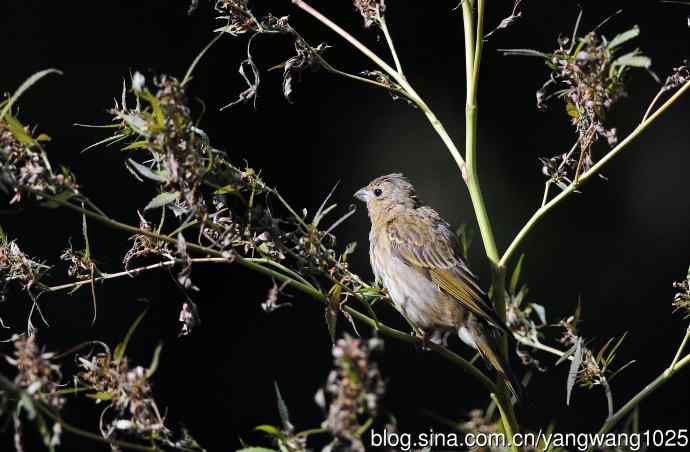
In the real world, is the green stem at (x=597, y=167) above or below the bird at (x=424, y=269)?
above

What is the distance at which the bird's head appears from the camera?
239 cm

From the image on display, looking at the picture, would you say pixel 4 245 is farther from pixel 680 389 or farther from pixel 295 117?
pixel 680 389

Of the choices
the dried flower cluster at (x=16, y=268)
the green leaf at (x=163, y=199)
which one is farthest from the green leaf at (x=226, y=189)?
the dried flower cluster at (x=16, y=268)

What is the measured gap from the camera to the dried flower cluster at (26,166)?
974mm

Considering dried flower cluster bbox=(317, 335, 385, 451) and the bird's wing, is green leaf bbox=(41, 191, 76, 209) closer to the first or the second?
dried flower cluster bbox=(317, 335, 385, 451)

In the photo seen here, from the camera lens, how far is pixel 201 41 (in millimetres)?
3771

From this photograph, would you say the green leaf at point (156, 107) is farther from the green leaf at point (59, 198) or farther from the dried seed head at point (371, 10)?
the dried seed head at point (371, 10)

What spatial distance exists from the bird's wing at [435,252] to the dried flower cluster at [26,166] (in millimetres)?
1154

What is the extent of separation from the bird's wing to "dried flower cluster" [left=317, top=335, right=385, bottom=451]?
3.82 ft

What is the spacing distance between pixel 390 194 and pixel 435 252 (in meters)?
Answer: 0.25

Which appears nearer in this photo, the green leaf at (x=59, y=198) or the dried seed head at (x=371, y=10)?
the green leaf at (x=59, y=198)

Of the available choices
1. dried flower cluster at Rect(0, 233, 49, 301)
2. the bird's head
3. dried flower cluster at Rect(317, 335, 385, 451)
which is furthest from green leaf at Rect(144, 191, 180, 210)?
the bird's head

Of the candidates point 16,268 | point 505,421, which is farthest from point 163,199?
point 505,421

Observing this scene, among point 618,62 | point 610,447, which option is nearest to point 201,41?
point 618,62
